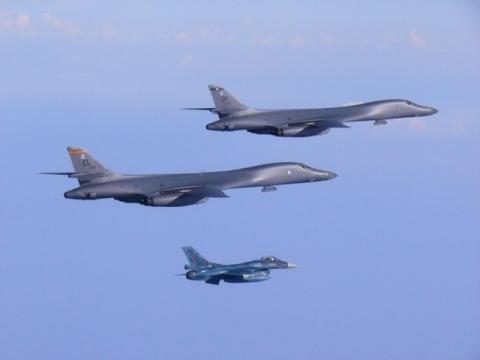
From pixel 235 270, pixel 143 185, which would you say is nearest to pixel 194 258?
pixel 235 270

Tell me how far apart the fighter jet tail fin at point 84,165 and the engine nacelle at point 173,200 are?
3191 mm

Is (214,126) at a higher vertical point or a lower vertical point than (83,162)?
higher

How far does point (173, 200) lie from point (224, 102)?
11.9 metres

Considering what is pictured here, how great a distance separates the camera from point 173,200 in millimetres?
108688

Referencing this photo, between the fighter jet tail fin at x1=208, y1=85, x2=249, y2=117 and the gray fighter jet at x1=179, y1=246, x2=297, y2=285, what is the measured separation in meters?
11.4

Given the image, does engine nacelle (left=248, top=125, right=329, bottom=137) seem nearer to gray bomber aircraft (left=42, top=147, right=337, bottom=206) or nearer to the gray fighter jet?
gray bomber aircraft (left=42, top=147, right=337, bottom=206)

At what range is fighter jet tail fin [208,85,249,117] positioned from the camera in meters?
118

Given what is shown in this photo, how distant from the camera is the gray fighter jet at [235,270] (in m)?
122

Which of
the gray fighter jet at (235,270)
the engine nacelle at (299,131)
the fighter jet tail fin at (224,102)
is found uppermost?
the fighter jet tail fin at (224,102)

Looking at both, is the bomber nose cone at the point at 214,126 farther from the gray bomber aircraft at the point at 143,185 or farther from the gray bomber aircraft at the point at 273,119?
the gray bomber aircraft at the point at 143,185

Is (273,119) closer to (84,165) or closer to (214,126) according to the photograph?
(214,126)

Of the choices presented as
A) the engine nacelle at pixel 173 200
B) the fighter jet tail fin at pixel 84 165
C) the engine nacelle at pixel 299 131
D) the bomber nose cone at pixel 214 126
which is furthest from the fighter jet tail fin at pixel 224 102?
the fighter jet tail fin at pixel 84 165

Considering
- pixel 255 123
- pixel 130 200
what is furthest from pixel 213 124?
pixel 130 200

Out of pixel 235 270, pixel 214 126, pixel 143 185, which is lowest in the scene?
pixel 235 270
